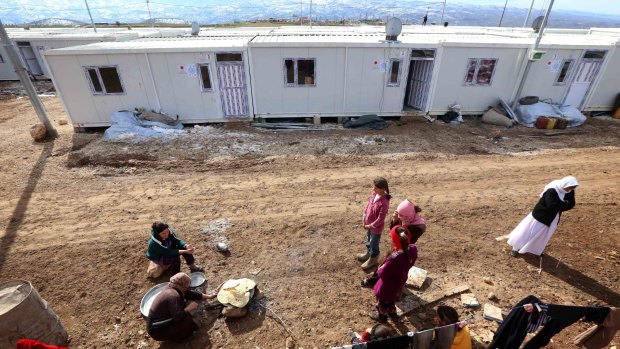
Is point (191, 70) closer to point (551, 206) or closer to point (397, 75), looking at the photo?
point (397, 75)

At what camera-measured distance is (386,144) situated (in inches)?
424

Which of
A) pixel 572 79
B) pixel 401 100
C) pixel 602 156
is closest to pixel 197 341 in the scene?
pixel 401 100

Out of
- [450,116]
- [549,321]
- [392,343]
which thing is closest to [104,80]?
[392,343]

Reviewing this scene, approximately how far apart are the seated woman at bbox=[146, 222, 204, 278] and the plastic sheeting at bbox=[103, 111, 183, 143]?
686cm

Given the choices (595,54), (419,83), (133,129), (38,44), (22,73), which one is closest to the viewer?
(22,73)

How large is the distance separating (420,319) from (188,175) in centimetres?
694

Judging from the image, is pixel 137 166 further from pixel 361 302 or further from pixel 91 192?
pixel 361 302

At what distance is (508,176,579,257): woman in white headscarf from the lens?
502 centimetres

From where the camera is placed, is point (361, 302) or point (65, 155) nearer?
point (361, 302)

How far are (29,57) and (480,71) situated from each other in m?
28.0

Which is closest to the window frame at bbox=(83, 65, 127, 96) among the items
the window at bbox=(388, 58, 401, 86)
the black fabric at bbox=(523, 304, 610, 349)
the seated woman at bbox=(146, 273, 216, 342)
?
the seated woman at bbox=(146, 273, 216, 342)

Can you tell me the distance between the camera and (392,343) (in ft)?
10.4

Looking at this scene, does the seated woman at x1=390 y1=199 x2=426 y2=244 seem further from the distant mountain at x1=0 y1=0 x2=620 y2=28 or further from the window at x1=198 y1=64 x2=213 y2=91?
the distant mountain at x1=0 y1=0 x2=620 y2=28

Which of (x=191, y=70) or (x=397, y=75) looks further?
(x=397, y=75)
